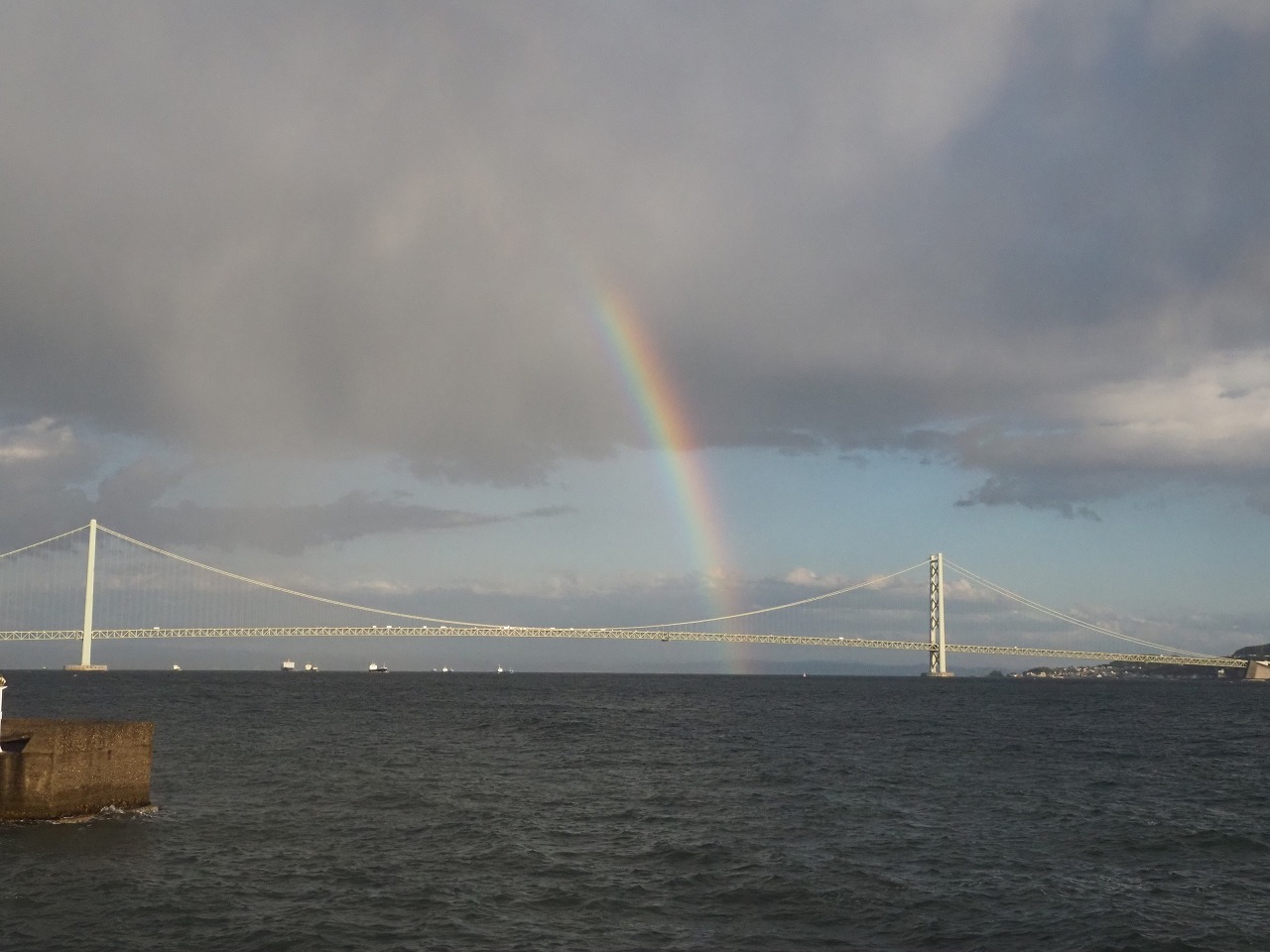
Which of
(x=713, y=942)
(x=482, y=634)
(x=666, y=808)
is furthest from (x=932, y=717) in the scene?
(x=482, y=634)

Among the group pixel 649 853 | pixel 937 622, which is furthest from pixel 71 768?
pixel 937 622

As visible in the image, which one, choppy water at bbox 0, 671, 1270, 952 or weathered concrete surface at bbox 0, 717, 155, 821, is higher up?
weathered concrete surface at bbox 0, 717, 155, 821

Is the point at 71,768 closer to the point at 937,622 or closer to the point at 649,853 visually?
the point at 649,853

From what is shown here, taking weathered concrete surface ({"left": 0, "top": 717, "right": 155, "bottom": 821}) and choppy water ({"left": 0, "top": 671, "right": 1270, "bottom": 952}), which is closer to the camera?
choppy water ({"left": 0, "top": 671, "right": 1270, "bottom": 952})

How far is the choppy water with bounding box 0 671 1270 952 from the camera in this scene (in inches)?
591

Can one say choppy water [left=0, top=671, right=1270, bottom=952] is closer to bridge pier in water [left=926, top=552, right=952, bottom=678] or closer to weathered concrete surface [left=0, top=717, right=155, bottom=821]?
weathered concrete surface [left=0, top=717, right=155, bottom=821]

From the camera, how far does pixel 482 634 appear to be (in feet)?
453

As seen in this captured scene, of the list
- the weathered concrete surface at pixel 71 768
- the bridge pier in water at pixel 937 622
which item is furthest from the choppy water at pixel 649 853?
the bridge pier in water at pixel 937 622

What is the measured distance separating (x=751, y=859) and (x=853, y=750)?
2368cm

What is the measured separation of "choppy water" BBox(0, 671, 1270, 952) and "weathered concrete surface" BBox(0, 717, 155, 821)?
61 centimetres

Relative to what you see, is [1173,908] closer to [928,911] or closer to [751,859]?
[928,911]

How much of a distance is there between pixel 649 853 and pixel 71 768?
36.3ft

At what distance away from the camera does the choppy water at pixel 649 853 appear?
49.3 ft

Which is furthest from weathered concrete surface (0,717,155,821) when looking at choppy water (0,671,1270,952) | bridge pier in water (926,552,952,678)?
bridge pier in water (926,552,952,678)
